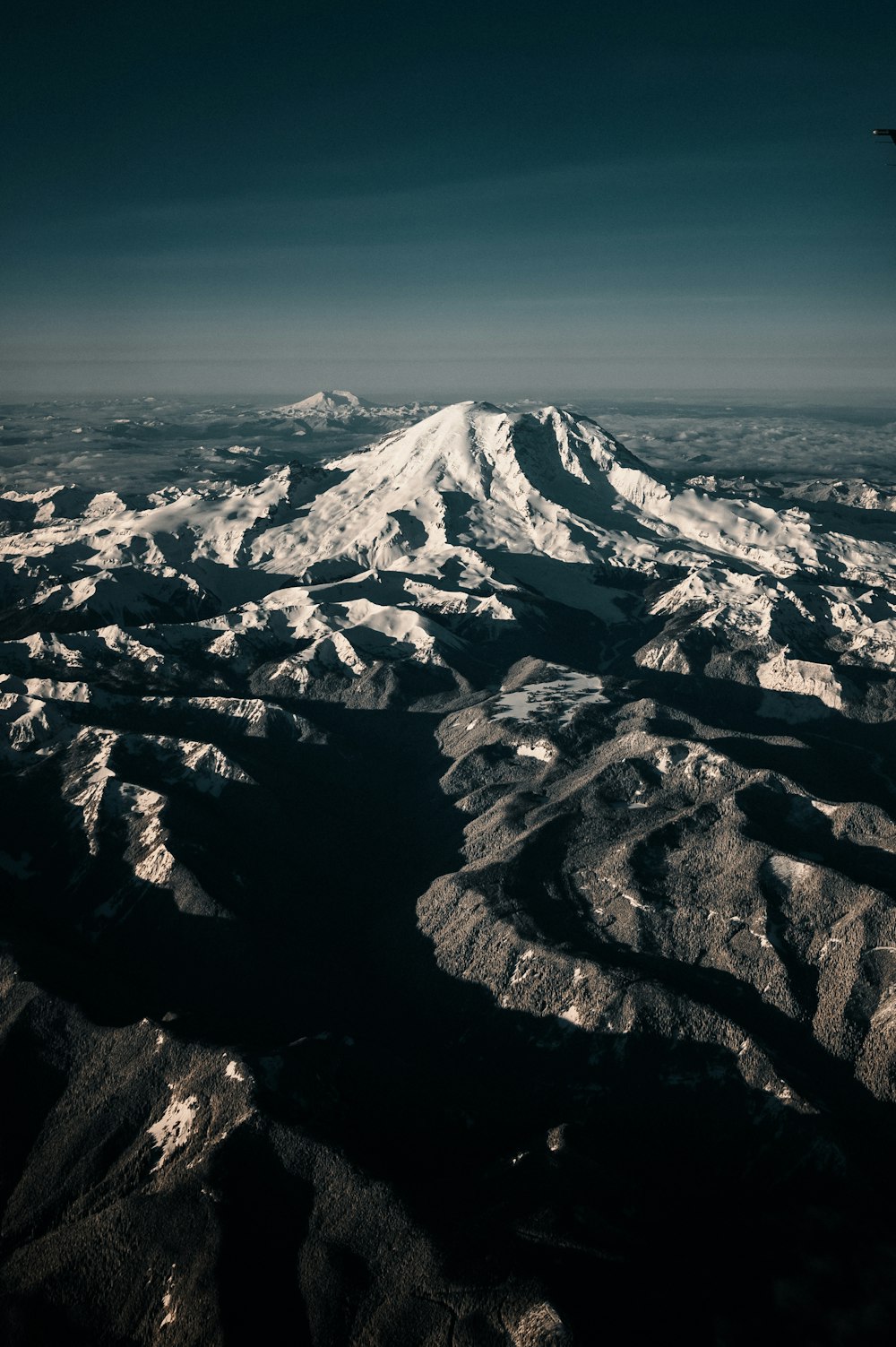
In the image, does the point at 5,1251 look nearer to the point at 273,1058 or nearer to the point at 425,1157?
the point at 273,1058

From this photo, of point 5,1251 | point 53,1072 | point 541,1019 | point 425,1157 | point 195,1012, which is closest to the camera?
point 5,1251

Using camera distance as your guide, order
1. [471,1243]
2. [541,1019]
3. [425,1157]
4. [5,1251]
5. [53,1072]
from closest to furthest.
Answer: [471,1243], [5,1251], [425,1157], [53,1072], [541,1019]

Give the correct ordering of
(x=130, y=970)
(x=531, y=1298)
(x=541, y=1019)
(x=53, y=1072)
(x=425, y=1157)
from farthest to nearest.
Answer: (x=130, y=970) → (x=541, y=1019) → (x=53, y=1072) → (x=425, y=1157) → (x=531, y=1298)

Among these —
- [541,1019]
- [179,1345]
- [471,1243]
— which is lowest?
[541,1019]

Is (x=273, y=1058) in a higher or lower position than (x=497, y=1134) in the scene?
higher

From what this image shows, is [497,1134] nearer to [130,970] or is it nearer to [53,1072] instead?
[53,1072]

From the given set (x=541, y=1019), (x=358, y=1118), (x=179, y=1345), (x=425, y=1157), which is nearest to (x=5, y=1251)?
(x=179, y=1345)

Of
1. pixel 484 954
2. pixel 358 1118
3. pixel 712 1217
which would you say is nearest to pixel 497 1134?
pixel 358 1118

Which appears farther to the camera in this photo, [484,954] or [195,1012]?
[484,954]

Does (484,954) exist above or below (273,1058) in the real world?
below
